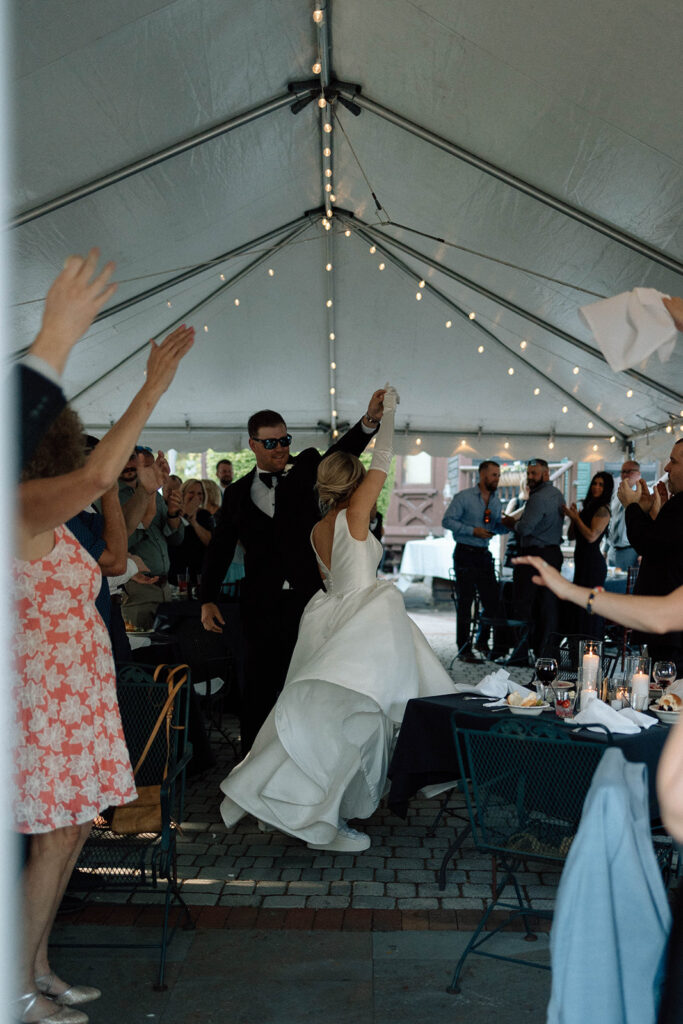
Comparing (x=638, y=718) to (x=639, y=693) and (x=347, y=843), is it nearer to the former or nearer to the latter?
(x=639, y=693)

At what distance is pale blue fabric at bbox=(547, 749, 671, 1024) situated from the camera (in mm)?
1566

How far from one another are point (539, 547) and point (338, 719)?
4.89 meters

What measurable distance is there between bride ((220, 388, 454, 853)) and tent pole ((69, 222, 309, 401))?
146 inches

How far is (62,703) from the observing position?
236 centimetres

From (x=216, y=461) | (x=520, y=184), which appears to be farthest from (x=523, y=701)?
(x=216, y=461)

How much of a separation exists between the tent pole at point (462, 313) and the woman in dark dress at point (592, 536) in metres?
1.19

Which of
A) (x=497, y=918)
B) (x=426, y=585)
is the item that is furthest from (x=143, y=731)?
(x=426, y=585)

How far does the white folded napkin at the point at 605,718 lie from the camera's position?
3162 mm

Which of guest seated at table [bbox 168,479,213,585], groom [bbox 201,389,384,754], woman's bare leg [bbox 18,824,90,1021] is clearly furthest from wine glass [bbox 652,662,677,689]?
guest seated at table [bbox 168,479,213,585]

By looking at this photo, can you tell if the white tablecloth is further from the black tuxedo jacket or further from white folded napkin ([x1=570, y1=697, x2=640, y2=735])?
white folded napkin ([x1=570, y1=697, x2=640, y2=735])

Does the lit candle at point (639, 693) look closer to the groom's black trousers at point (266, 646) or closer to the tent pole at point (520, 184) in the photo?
the groom's black trousers at point (266, 646)

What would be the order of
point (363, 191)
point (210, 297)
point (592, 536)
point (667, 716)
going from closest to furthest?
point (667, 716), point (363, 191), point (210, 297), point (592, 536)

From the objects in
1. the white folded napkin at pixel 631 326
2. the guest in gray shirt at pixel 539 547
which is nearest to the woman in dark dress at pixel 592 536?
the guest in gray shirt at pixel 539 547

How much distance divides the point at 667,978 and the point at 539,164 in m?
4.65
